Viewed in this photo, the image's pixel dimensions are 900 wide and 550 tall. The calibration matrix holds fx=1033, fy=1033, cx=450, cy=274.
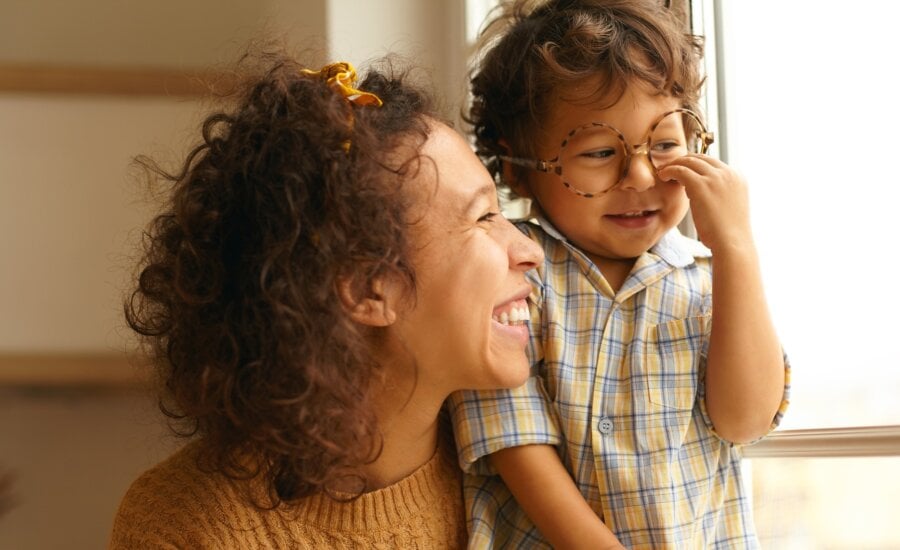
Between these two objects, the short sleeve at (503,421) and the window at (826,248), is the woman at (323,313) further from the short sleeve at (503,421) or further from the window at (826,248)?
the window at (826,248)

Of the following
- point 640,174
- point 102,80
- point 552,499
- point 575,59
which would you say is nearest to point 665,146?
point 640,174

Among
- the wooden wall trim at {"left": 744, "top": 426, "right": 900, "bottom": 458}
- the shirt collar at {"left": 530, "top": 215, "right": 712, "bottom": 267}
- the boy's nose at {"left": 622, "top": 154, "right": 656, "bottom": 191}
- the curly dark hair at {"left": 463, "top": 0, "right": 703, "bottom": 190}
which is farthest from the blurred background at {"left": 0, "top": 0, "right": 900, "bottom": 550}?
the wooden wall trim at {"left": 744, "top": 426, "right": 900, "bottom": 458}

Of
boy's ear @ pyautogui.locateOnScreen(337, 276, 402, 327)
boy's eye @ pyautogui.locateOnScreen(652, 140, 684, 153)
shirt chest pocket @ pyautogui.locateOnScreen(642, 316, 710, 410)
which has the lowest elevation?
shirt chest pocket @ pyautogui.locateOnScreen(642, 316, 710, 410)

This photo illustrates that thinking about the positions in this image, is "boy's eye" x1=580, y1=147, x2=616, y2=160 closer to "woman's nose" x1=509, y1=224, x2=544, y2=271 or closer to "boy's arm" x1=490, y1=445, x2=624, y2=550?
"woman's nose" x1=509, y1=224, x2=544, y2=271

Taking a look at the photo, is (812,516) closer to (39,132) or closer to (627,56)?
(627,56)

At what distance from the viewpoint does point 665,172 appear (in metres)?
1.40

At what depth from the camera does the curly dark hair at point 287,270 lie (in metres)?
1.32

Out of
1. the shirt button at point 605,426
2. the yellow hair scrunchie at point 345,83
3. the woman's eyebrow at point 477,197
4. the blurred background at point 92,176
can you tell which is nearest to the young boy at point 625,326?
the shirt button at point 605,426

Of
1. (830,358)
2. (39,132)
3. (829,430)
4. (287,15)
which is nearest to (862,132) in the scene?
(830,358)

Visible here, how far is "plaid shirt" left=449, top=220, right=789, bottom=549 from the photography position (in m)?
1.38

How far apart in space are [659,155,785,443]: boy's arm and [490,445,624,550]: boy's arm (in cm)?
22

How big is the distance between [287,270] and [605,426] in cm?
47

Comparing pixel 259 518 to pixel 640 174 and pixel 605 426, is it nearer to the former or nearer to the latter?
pixel 605 426

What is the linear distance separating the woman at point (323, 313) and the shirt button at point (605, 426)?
0.12 meters
